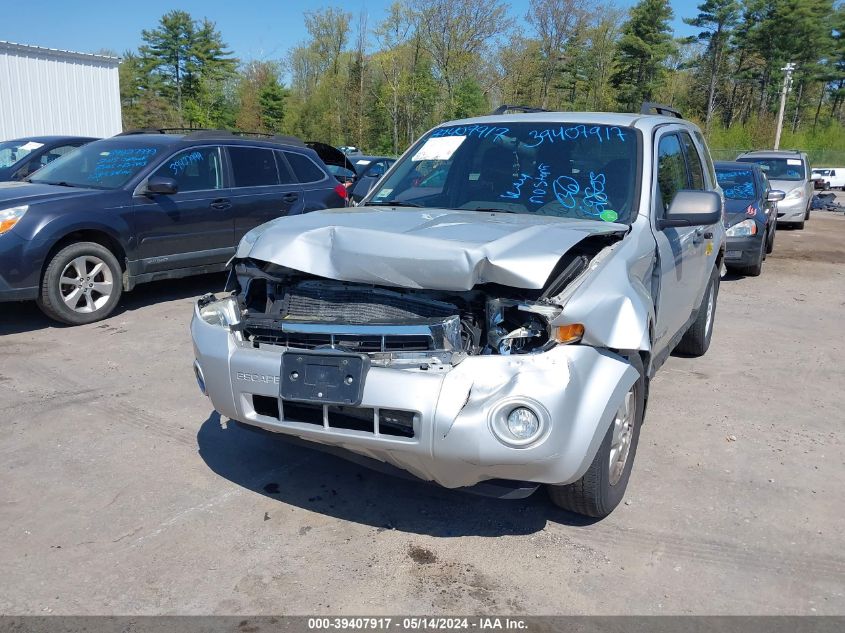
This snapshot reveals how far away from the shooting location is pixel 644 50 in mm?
53719

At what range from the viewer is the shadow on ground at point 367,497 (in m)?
3.38

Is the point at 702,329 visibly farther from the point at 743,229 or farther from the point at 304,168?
the point at 304,168

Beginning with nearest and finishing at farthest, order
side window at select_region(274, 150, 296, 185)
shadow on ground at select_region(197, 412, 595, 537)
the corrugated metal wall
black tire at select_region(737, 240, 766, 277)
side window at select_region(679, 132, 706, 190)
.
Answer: shadow on ground at select_region(197, 412, 595, 537)
side window at select_region(679, 132, 706, 190)
side window at select_region(274, 150, 296, 185)
black tire at select_region(737, 240, 766, 277)
the corrugated metal wall

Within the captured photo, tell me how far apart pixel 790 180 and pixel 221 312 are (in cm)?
1659

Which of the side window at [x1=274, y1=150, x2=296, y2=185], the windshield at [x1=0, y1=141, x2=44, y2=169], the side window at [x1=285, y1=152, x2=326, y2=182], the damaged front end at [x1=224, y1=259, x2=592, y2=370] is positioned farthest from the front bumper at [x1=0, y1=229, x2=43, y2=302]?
the windshield at [x1=0, y1=141, x2=44, y2=169]

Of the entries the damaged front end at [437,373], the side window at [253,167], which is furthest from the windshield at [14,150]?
the damaged front end at [437,373]

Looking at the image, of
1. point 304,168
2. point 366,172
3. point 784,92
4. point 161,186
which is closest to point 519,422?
point 161,186

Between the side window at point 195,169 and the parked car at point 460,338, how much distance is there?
13.7 ft

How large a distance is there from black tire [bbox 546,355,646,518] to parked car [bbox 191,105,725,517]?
1cm

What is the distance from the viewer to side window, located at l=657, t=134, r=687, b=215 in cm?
425

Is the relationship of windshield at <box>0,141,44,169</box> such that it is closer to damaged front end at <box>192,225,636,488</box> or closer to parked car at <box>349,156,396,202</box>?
parked car at <box>349,156,396,202</box>

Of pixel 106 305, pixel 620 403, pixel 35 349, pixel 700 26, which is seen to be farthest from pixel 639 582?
pixel 700 26

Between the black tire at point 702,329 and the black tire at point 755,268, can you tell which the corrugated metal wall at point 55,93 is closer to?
the black tire at point 755,268

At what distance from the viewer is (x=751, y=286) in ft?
32.3
